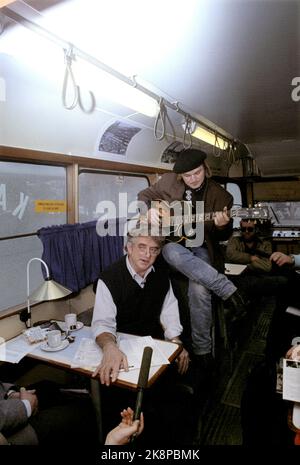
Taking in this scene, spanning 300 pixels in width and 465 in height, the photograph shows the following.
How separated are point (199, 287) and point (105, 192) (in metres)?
1.86

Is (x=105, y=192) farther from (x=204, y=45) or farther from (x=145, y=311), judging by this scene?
(x=204, y=45)

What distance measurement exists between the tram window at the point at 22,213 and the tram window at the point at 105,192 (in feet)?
1.26

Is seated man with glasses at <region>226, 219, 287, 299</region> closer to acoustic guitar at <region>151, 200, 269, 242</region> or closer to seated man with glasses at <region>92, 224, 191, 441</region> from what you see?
acoustic guitar at <region>151, 200, 269, 242</region>

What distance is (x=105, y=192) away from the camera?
13.3 feet

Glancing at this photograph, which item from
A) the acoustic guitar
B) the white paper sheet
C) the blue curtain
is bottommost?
the white paper sheet

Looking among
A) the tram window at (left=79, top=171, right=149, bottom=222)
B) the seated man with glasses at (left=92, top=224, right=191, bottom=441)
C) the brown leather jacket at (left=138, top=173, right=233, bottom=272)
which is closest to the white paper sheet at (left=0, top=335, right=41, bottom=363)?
the seated man with glasses at (left=92, top=224, right=191, bottom=441)

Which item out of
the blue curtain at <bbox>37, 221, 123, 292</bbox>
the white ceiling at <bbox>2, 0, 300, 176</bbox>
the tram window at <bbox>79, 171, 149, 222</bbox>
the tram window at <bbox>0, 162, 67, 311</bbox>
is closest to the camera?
the white ceiling at <bbox>2, 0, 300, 176</bbox>

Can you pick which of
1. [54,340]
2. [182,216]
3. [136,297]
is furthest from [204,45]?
[54,340]

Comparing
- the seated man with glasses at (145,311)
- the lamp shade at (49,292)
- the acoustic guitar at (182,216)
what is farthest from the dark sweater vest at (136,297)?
the acoustic guitar at (182,216)

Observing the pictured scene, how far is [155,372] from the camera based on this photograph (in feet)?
6.39

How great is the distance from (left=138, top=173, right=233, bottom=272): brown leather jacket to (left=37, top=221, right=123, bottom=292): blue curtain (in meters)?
0.84

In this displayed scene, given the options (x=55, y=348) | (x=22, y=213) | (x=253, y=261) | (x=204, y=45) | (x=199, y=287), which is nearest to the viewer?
(x=204, y=45)

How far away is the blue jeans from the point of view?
3.06m

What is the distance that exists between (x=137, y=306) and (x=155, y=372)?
78 centimetres
